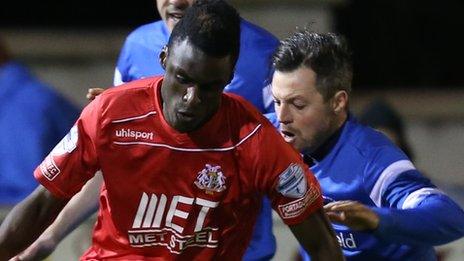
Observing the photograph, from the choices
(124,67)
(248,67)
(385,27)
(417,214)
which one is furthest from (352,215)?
(385,27)

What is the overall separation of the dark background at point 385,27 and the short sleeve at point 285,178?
16.4 feet

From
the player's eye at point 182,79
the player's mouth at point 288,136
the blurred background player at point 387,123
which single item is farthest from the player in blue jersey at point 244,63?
the blurred background player at point 387,123

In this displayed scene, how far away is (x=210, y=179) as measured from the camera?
15.5 feet

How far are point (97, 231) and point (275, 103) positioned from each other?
2.57 feet

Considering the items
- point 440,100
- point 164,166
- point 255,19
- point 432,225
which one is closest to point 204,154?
point 164,166

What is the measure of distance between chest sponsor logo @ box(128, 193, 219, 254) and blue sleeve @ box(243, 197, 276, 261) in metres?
0.90

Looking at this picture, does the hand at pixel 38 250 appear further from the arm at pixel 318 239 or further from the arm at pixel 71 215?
the arm at pixel 318 239

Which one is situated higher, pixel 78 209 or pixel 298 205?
pixel 298 205

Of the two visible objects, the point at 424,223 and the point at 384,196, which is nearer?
the point at 424,223

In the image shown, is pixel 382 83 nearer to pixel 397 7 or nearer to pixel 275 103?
pixel 397 7

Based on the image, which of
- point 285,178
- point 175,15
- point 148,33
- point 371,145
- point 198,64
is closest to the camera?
point 198,64

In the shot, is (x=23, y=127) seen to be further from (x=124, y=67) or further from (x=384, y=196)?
(x=384, y=196)

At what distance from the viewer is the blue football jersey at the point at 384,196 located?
499 centimetres

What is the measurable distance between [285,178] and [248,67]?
3.78ft
